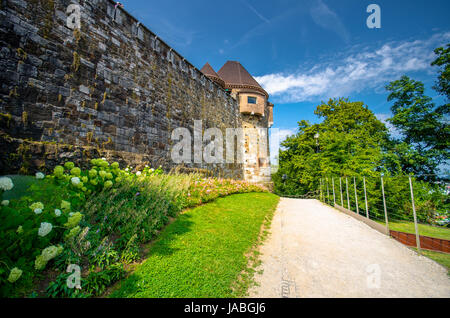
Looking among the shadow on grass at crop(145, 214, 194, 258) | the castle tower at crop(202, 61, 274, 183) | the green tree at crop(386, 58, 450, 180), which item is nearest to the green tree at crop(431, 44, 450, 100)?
the green tree at crop(386, 58, 450, 180)

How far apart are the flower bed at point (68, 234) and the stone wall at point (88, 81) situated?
2.26 m

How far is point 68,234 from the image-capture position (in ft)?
8.48

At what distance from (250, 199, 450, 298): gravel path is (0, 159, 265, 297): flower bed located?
2236 millimetres

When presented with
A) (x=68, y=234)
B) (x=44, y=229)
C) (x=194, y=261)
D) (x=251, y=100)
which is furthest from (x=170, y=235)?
(x=251, y=100)

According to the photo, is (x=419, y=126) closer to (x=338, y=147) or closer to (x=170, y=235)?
(x=338, y=147)

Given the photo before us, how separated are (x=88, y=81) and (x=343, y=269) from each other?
8.37 m

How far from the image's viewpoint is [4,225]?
2137mm

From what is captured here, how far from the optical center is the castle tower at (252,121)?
59.0 ft

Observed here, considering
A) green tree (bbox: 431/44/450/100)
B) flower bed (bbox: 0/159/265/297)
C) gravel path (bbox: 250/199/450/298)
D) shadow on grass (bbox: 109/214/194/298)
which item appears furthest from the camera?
green tree (bbox: 431/44/450/100)

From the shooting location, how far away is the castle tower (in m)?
18.0

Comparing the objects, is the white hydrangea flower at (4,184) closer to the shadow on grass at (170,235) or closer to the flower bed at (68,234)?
the flower bed at (68,234)

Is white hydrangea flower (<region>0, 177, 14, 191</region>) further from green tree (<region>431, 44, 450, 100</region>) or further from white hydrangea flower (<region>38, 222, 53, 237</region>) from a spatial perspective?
green tree (<region>431, 44, 450, 100</region>)
